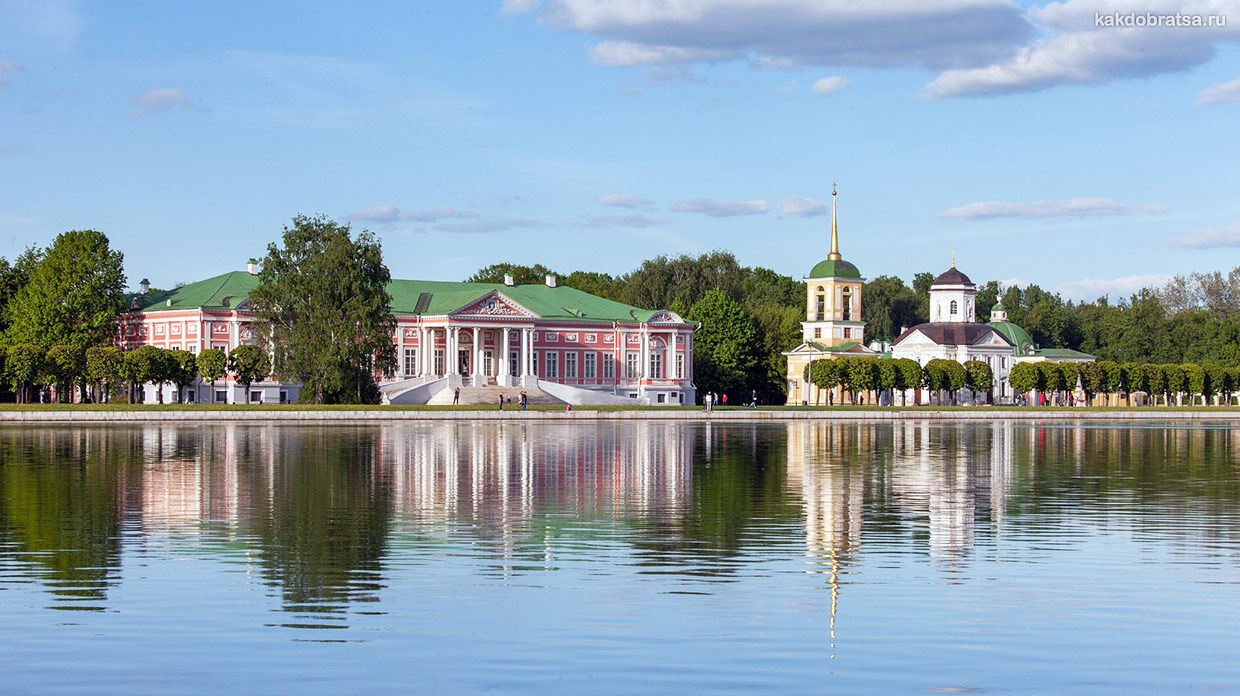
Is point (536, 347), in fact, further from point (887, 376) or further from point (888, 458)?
point (888, 458)

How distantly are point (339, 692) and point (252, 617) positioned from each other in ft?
10.2

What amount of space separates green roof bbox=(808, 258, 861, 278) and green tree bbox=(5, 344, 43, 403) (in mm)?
65808

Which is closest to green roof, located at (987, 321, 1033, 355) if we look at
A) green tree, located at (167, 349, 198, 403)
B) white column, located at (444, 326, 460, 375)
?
white column, located at (444, 326, 460, 375)

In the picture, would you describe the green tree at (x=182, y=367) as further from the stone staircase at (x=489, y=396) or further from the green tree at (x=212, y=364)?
the stone staircase at (x=489, y=396)

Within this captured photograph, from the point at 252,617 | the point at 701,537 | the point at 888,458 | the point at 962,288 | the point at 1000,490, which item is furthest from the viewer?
the point at 962,288

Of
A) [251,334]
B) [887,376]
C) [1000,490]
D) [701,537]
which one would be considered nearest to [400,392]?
[251,334]

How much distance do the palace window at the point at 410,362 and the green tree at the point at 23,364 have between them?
79.5 ft

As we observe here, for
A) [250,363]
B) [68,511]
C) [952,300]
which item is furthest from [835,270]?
[68,511]

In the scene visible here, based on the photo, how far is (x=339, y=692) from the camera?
1105 centimetres

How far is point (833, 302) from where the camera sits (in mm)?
122875

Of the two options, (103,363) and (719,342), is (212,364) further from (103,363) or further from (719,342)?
(719,342)

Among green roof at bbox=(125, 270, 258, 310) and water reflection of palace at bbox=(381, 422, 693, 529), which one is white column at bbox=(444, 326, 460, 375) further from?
water reflection of palace at bbox=(381, 422, 693, 529)

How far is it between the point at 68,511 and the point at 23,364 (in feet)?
178

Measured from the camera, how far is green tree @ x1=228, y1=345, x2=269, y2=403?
256 feet
